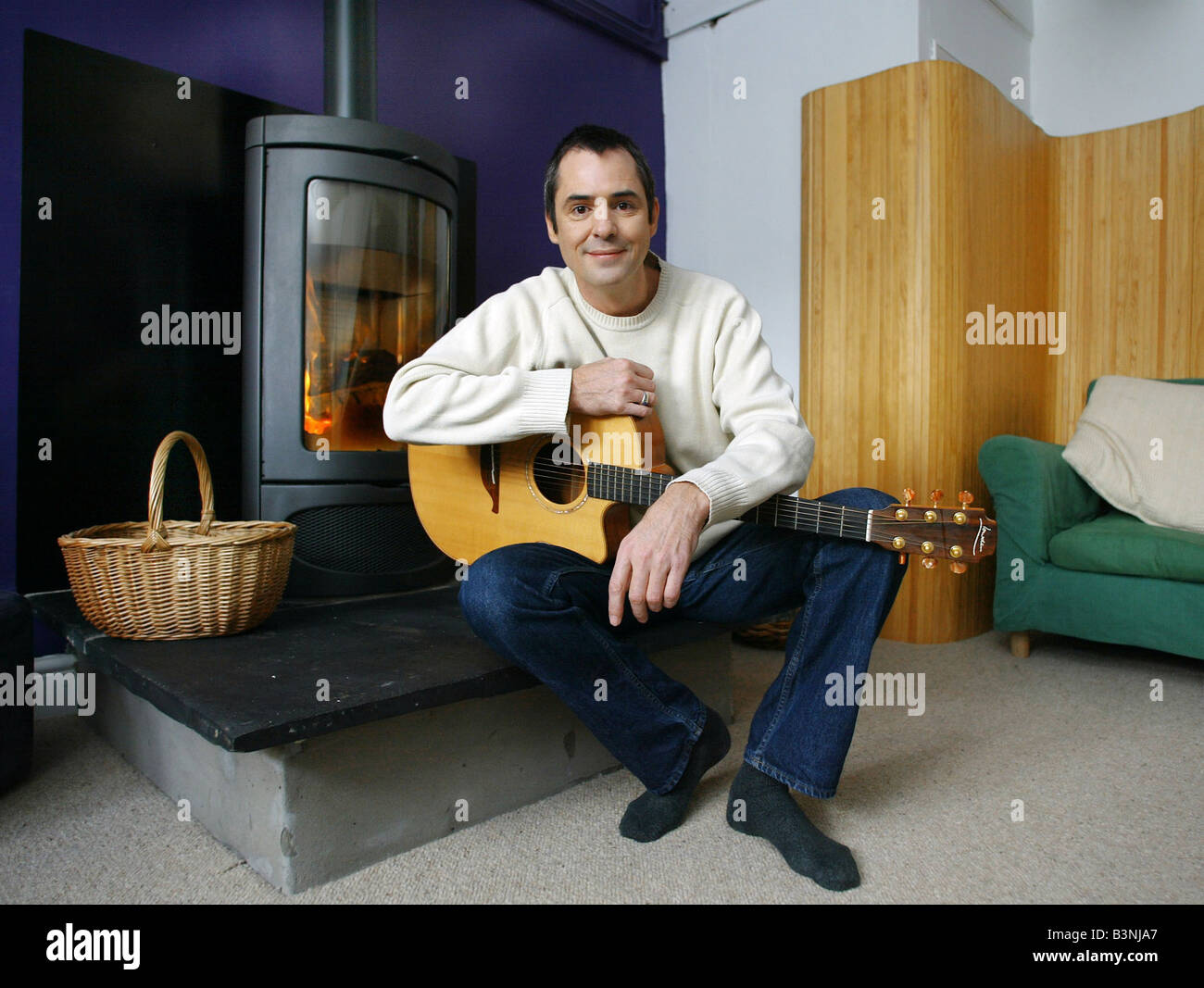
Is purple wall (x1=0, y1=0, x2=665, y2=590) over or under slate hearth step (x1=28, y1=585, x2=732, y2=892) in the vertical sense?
over

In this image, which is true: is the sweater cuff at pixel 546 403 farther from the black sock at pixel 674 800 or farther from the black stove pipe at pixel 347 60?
the black stove pipe at pixel 347 60

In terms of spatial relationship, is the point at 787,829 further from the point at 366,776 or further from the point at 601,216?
the point at 601,216

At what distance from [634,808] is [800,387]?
176 cm

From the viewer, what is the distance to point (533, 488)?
146cm

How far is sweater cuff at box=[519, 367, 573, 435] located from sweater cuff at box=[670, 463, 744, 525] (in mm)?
247

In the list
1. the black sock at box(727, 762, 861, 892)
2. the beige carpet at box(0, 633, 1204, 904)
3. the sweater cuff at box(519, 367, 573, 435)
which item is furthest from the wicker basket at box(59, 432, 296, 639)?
the black sock at box(727, 762, 861, 892)

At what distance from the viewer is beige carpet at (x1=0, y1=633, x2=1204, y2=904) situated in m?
1.11

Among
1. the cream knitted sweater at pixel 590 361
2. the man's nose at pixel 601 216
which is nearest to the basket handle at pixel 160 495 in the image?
the cream knitted sweater at pixel 590 361

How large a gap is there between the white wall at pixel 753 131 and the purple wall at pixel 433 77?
13 cm

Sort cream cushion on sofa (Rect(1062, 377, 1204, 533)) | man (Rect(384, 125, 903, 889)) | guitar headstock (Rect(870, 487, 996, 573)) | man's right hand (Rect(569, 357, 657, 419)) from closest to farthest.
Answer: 1. guitar headstock (Rect(870, 487, 996, 573))
2. man (Rect(384, 125, 903, 889))
3. man's right hand (Rect(569, 357, 657, 419))
4. cream cushion on sofa (Rect(1062, 377, 1204, 533))

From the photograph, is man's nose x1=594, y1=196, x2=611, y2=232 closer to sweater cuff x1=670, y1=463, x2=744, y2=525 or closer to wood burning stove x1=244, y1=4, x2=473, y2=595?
sweater cuff x1=670, y1=463, x2=744, y2=525

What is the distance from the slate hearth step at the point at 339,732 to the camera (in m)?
1.10

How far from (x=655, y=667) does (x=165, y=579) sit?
823 millimetres
